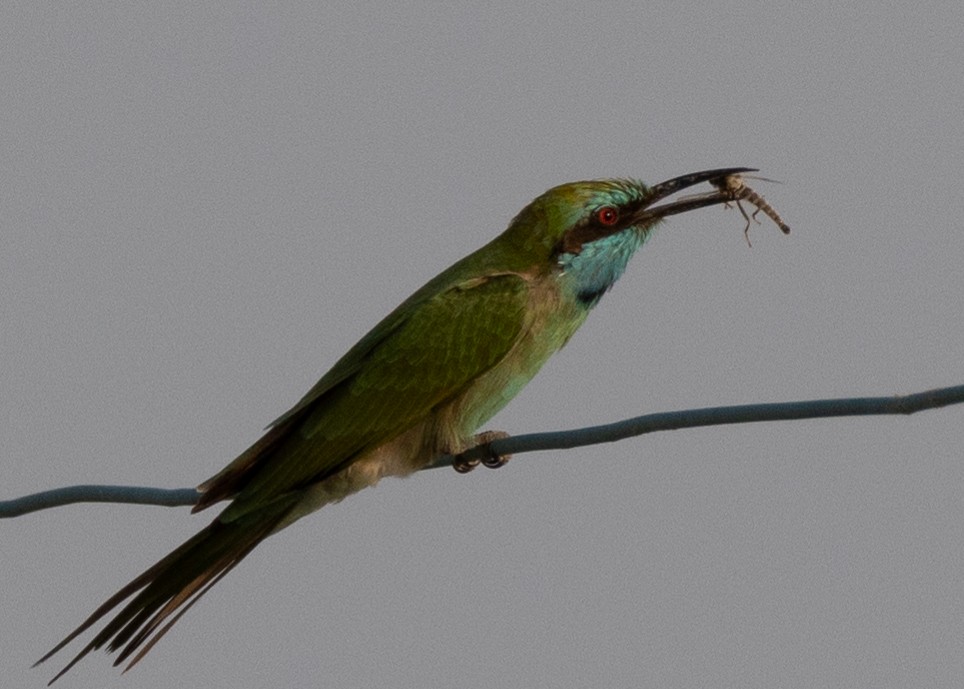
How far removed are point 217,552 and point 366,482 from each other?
660 millimetres

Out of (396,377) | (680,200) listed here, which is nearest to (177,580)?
(396,377)

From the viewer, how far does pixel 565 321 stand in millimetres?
5676

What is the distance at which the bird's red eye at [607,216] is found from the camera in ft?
19.0

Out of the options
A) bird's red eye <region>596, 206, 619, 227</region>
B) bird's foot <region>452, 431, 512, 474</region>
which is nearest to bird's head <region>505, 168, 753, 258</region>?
bird's red eye <region>596, 206, 619, 227</region>

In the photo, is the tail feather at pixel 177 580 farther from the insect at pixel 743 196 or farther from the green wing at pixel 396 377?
the insect at pixel 743 196

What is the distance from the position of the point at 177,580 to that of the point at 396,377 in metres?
1.04

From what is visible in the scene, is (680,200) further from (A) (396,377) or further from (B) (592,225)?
(A) (396,377)

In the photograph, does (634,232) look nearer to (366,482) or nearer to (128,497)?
(366,482)

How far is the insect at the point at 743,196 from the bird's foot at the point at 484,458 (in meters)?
1.11

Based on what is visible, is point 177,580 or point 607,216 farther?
point 607,216

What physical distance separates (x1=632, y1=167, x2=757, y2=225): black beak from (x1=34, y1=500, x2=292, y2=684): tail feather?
66.4 inches

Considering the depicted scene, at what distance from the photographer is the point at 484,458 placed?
5238mm

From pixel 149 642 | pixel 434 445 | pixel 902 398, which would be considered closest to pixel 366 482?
pixel 434 445

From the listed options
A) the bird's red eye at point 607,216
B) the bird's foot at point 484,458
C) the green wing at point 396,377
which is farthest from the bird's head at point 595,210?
the bird's foot at point 484,458
